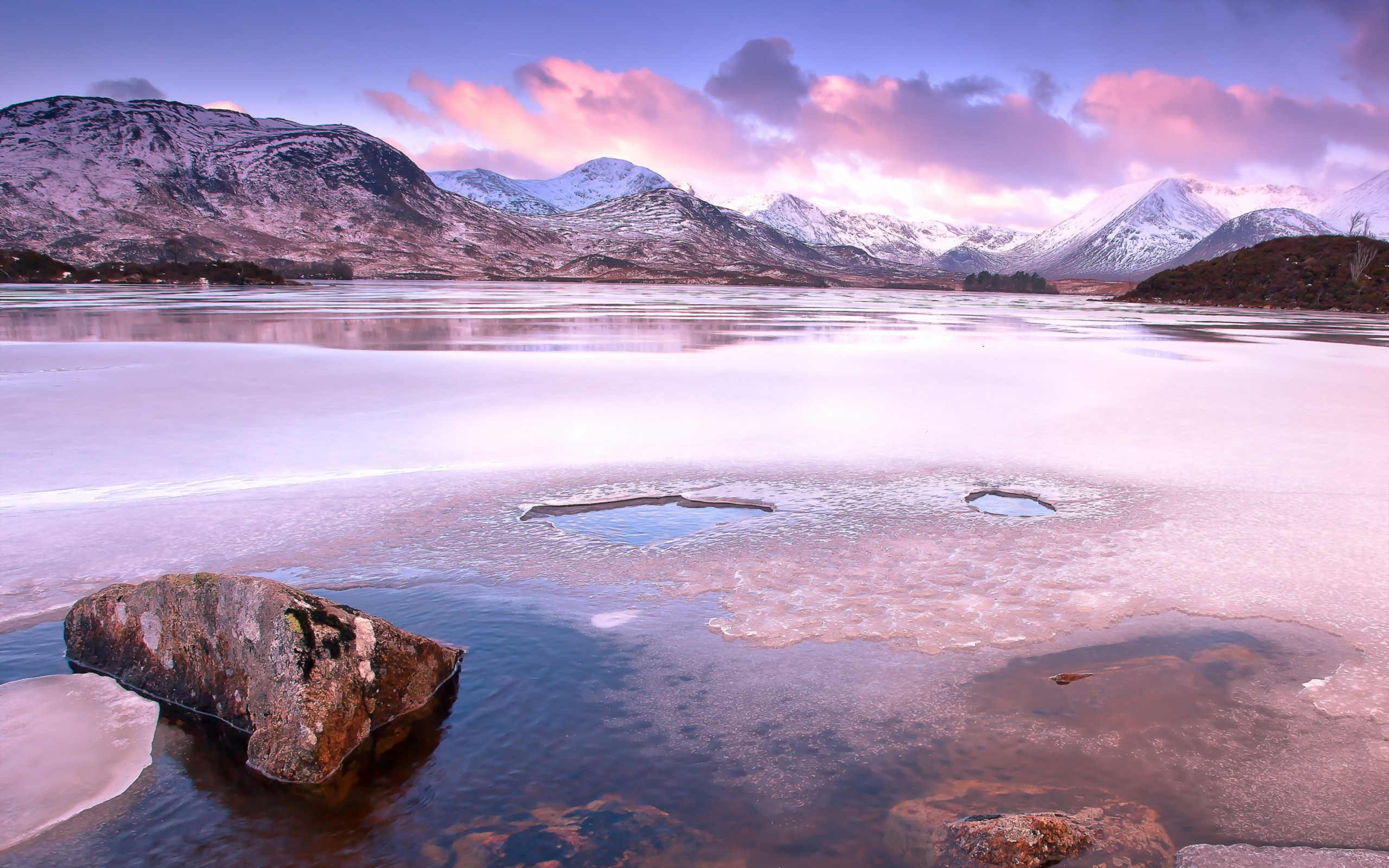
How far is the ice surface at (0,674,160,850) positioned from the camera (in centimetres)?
335

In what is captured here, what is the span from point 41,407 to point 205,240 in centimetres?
21498

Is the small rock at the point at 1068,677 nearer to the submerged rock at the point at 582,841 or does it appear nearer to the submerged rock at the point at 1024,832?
the submerged rock at the point at 1024,832

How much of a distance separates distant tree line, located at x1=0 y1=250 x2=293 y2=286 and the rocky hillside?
Answer: 88.2 meters

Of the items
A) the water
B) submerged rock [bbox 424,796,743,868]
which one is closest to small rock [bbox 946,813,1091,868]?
submerged rock [bbox 424,796,743,868]

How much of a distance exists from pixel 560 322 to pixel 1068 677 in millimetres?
30424

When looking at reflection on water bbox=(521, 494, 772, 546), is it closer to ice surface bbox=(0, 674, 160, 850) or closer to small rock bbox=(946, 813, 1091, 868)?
ice surface bbox=(0, 674, 160, 850)

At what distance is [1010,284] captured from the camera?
17262 cm

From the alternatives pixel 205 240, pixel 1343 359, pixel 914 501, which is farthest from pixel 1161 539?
pixel 205 240

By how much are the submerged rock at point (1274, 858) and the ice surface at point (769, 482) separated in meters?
1.18

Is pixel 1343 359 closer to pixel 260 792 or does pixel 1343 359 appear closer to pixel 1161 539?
pixel 1161 539

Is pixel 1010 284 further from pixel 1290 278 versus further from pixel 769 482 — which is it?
pixel 769 482

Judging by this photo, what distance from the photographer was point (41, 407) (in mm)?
11125

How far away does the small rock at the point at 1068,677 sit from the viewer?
14.2ft

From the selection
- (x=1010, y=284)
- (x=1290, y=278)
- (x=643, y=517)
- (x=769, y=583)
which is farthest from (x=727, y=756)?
(x=1010, y=284)
